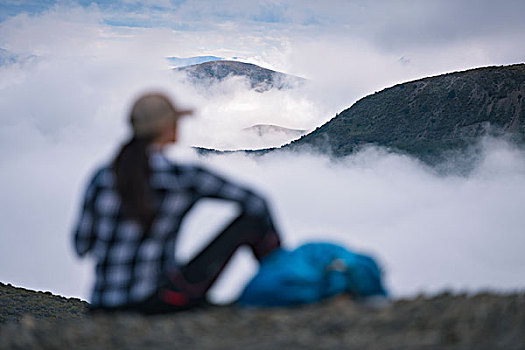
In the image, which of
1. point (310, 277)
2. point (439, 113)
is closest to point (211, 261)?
point (310, 277)

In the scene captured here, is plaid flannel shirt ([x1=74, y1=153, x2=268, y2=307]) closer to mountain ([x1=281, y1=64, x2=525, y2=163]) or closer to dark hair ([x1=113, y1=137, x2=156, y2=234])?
dark hair ([x1=113, y1=137, x2=156, y2=234])

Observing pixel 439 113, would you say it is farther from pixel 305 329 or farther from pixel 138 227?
pixel 138 227

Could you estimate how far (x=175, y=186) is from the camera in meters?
5.12

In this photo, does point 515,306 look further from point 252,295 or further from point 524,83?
point 524,83

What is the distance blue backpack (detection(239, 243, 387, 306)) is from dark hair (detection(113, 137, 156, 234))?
1.47 meters

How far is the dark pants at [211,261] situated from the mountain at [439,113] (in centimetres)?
13871

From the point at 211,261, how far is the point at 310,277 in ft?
3.55

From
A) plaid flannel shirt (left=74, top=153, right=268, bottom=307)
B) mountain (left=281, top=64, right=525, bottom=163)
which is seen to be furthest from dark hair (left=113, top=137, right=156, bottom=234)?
mountain (left=281, top=64, right=525, bottom=163)

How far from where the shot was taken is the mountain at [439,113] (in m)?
135

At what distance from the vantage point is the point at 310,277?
5938 mm

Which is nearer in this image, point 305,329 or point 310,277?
point 305,329

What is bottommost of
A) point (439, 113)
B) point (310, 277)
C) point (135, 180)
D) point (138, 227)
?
point (310, 277)

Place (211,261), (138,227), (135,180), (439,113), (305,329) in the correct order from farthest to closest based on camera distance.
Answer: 1. (439,113)
2. (211,261)
3. (305,329)
4. (138,227)
5. (135,180)

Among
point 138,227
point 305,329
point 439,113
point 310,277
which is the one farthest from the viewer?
point 439,113
